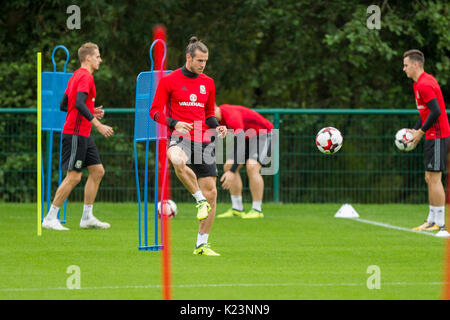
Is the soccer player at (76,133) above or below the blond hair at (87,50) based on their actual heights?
below

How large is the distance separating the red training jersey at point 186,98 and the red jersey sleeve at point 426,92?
11.2 ft

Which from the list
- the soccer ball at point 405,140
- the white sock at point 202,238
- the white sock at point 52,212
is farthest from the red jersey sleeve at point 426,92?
the white sock at point 52,212

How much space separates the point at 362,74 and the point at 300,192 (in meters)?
4.60

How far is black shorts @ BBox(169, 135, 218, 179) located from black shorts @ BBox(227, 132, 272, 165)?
5.33 meters

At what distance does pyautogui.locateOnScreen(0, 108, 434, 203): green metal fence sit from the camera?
55.3ft

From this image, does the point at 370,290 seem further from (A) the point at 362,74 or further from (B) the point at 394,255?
(A) the point at 362,74

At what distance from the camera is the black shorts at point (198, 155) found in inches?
349

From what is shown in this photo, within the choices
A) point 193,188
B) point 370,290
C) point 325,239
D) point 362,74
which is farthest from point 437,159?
point 362,74

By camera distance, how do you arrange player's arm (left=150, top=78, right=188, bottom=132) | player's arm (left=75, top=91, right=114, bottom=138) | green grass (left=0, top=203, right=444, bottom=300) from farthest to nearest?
player's arm (left=75, top=91, right=114, bottom=138), player's arm (left=150, top=78, right=188, bottom=132), green grass (left=0, top=203, right=444, bottom=300)

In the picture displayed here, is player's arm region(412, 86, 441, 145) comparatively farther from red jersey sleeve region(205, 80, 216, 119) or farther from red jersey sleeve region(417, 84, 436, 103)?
red jersey sleeve region(205, 80, 216, 119)

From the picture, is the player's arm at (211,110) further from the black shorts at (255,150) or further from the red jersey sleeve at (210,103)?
the black shorts at (255,150)

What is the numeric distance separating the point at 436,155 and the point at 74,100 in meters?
4.74

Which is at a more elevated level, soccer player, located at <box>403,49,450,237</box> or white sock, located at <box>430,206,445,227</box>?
soccer player, located at <box>403,49,450,237</box>

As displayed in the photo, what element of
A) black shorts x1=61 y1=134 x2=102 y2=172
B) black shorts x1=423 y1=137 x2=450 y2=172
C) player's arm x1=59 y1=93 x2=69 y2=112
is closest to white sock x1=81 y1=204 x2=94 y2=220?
black shorts x1=61 y1=134 x2=102 y2=172
